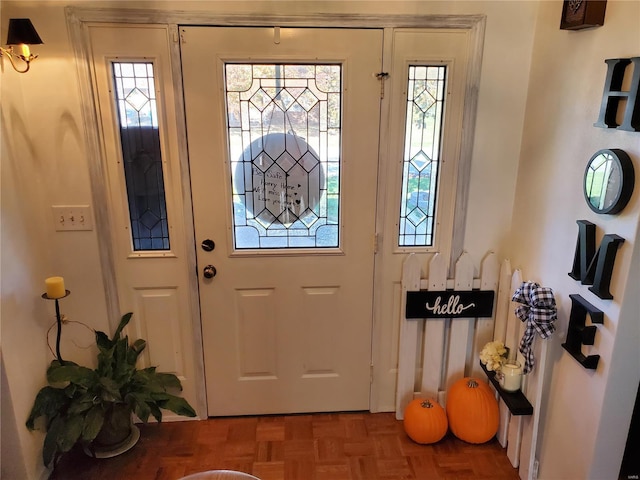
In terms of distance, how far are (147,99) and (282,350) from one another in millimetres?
1362

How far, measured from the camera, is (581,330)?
1.74 meters

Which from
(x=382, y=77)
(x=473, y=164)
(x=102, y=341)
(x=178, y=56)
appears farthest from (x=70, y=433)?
(x=473, y=164)

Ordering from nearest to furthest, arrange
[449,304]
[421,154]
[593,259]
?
[593,259] → [421,154] → [449,304]

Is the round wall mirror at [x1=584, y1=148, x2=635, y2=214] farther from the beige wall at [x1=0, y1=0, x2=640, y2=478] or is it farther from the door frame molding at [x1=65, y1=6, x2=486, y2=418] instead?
the door frame molding at [x1=65, y1=6, x2=486, y2=418]

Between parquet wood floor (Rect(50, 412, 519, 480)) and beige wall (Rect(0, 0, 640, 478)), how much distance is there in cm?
31

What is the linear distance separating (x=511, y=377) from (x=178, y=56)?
2.01 meters

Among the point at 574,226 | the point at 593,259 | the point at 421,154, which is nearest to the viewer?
the point at 593,259

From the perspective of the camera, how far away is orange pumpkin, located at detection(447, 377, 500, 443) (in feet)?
7.57

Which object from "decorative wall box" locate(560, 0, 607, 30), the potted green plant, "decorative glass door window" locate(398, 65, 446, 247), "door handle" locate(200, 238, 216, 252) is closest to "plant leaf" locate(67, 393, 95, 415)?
the potted green plant

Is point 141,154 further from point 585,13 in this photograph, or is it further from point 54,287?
point 585,13

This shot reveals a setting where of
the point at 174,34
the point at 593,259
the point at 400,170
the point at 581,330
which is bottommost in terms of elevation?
the point at 581,330

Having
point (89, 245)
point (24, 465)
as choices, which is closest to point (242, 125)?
point (89, 245)

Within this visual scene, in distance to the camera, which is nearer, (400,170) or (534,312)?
(534,312)

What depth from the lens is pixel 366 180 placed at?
7.36 feet
